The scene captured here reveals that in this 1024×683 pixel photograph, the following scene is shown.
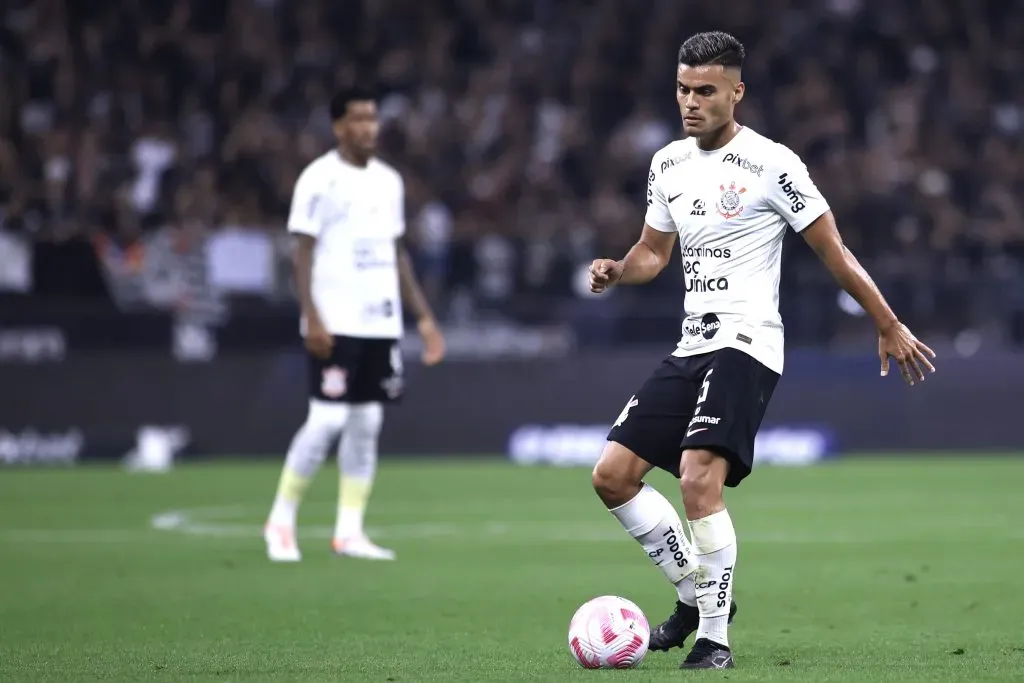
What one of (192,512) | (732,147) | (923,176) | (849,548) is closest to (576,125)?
(923,176)

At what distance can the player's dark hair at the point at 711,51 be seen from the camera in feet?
20.9

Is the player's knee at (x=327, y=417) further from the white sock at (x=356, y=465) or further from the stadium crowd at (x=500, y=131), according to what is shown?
the stadium crowd at (x=500, y=131)

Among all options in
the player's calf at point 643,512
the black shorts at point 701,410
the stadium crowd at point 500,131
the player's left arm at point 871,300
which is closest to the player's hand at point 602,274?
the black shorts at point 701,410

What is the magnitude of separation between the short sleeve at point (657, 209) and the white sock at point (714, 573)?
1.16 metres

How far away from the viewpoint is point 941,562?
989 centimetres

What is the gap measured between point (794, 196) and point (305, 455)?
4878 mm

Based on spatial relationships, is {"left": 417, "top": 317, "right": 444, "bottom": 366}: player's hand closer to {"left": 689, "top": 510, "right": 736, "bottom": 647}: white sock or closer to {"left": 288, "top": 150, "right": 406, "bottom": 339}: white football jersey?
{"left": 288, "top": 150, "right": 406, "bottom": 339}: white football jersey

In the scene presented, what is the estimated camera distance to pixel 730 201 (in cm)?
639

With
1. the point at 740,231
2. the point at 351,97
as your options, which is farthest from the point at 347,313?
the point at 740,231

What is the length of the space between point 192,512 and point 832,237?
803cm

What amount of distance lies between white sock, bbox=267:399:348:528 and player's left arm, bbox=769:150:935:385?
470cm

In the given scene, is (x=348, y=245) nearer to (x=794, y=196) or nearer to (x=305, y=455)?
(x=305, y=455)

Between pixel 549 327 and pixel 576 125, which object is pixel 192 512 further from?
pixel 576 125

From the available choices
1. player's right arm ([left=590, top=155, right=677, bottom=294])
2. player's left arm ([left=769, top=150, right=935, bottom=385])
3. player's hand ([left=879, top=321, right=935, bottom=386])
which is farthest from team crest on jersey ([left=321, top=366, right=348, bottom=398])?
player's hand ([left=879, top=321, right=935, bottom=386])
